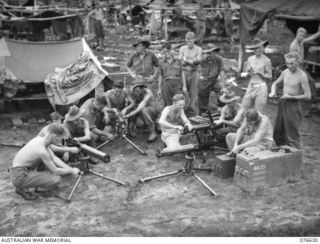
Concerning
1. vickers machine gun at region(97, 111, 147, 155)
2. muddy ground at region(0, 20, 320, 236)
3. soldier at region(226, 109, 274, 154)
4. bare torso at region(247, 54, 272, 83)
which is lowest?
muddy ground at region(0, 20, 320, 236)

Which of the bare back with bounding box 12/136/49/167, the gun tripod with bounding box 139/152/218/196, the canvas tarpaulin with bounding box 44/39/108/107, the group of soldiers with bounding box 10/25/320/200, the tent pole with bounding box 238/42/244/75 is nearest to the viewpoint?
the bare back with bounding box 12/136/49/167

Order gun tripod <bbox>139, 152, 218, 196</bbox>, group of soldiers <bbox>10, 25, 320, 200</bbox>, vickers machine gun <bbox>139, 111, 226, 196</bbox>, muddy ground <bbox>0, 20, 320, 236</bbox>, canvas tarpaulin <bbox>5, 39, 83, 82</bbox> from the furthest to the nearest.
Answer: canvas tarpaulin <bbox>5, 39, 83, 82</bbox>
gun tripod <bbox>139, 152, 218, 196</bbox>
vickers machine gun <bbox>139, 111, 226, 196</bbox>
group of soldiers <bbox>10, 25, 320, 200</bbox>
muddy ground <bbox>0, 20, 320, 236</bbox>

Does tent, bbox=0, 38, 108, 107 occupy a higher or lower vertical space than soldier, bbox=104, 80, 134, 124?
higher

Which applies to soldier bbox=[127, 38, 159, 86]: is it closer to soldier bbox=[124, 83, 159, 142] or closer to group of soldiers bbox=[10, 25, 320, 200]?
group of soldiers bbox=[10, 25, 320, 200]

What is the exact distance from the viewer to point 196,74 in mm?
9516

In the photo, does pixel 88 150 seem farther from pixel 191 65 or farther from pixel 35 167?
pixel 191 65

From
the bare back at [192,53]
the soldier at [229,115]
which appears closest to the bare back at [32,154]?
the soldier at [229,115]

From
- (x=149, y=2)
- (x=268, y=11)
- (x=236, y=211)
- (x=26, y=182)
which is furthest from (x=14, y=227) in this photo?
(x=149, y=2)

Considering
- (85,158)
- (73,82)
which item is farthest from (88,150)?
(73,82)

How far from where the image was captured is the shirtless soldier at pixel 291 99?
280 inches

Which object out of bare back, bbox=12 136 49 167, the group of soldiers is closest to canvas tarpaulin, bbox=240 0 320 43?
the group of soldiers

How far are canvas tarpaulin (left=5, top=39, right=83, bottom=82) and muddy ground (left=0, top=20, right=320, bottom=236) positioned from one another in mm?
3603

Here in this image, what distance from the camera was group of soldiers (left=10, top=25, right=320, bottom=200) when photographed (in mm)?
6402

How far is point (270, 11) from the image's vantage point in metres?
12.0
